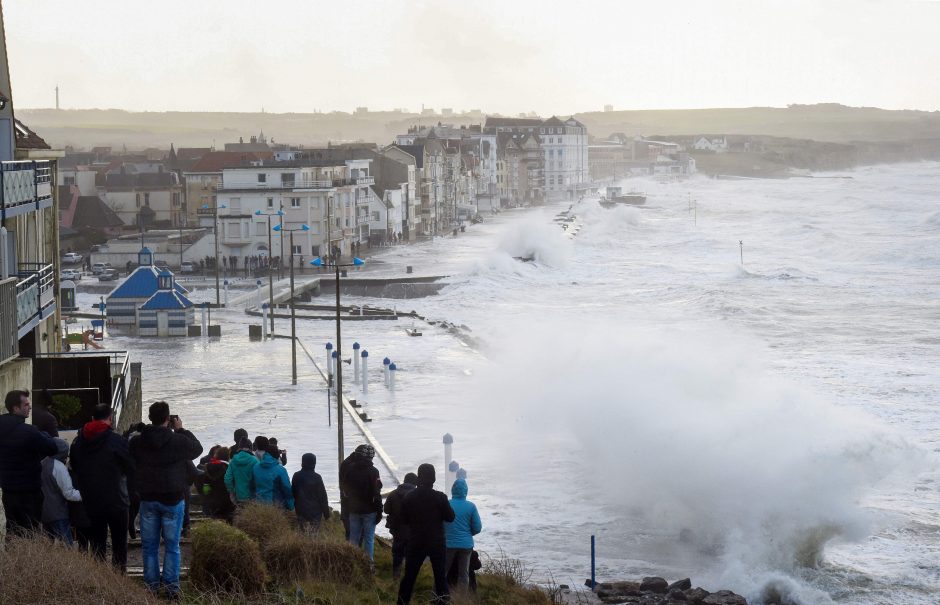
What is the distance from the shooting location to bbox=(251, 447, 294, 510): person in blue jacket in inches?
436

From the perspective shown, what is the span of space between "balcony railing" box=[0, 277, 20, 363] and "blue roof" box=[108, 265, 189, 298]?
26309mm

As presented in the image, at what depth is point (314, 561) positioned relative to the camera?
32.1 feet

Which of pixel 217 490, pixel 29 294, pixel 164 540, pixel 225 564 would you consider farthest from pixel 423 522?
pixel 29 294

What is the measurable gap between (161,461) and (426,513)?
1.82 meters

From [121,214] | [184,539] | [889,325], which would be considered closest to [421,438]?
[184,539]

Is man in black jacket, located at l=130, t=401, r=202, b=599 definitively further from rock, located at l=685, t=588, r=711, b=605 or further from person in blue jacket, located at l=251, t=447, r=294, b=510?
rock, located at l=685, t=588, r=711, b=605

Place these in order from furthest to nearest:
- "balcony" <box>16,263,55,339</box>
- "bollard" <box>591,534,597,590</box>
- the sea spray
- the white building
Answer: the white building
the sea spray
"bollard" <box>591,534,597,590</box>
"balcony" <box>16,263,55,339</box>

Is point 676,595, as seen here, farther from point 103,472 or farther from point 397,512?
point 103,472

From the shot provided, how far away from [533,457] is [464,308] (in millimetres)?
25967

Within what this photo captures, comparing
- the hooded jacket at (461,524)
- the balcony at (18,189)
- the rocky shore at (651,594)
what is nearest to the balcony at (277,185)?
the balcony at (18,189)

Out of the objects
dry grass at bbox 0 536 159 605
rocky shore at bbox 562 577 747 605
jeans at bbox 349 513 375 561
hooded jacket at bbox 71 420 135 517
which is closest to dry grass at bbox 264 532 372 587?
jeans at bbox 349 513 375 561

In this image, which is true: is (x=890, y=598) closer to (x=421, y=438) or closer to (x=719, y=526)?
(x=719, y=526)

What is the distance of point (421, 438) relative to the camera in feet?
73.0

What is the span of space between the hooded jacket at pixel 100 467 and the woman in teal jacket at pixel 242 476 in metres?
2.67
